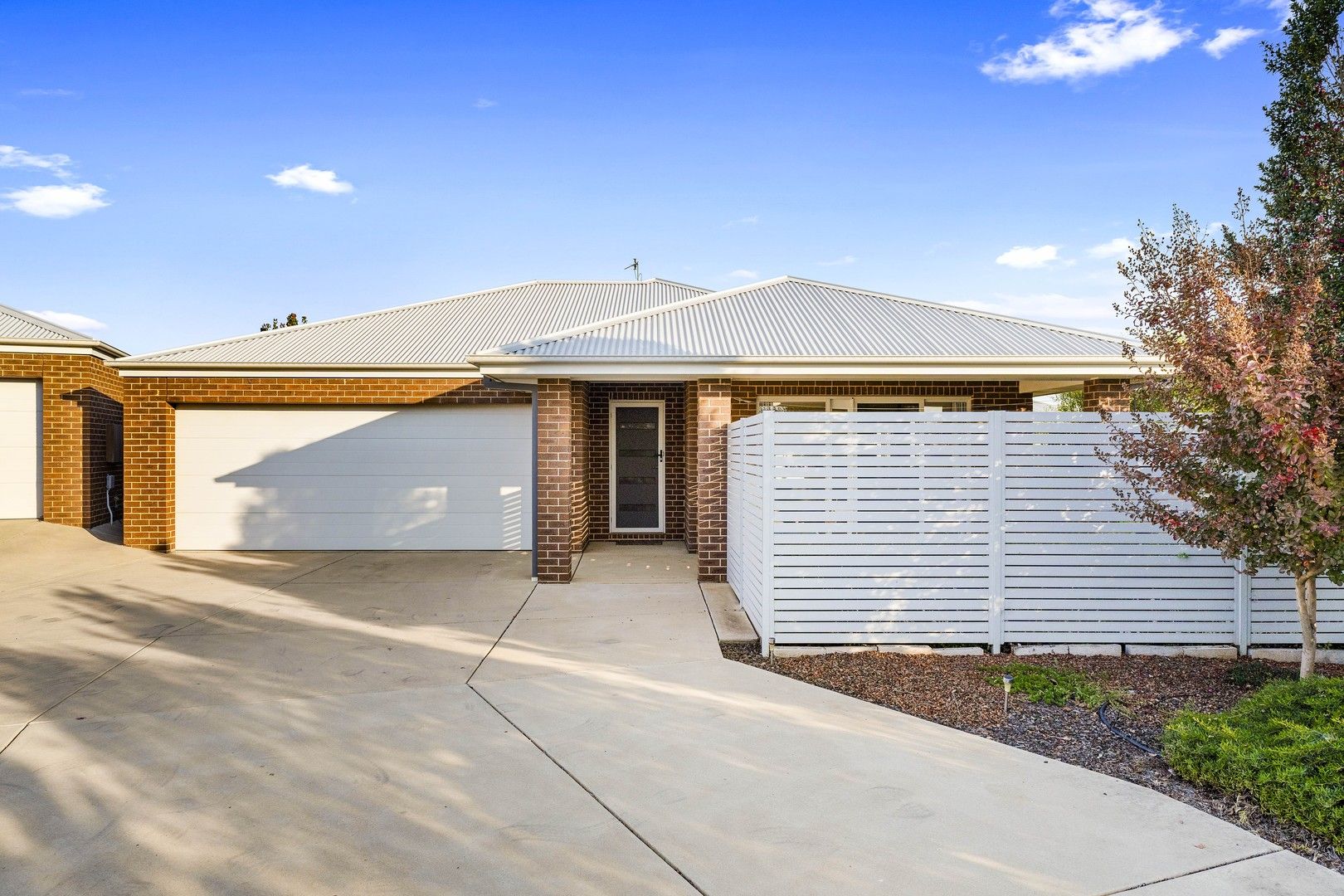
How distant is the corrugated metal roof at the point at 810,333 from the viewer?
28.2 ft

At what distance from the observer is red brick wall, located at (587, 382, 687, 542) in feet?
38.9

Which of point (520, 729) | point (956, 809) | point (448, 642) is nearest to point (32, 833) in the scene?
point (520, 729)

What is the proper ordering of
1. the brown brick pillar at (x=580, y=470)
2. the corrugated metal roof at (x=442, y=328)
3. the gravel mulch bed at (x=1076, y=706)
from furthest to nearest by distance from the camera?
the corrugated metal roof at (x=442, y=328)
the brown brick pillar at (x=580, y=470)
the gravel mulch bed at (x=1076, y=706)

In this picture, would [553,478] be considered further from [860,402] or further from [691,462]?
[860,402]

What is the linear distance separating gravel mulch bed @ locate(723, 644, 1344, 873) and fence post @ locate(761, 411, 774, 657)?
222 millimetres

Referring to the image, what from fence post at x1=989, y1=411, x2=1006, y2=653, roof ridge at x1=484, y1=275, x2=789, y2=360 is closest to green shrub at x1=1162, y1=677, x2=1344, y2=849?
fence post at x1=989, y1=411, x2=1006, y2=653

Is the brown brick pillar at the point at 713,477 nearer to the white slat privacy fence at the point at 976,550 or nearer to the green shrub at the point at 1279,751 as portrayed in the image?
the white slat privacy fence at the point at 976,550

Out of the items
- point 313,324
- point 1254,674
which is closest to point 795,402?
point 1254,674

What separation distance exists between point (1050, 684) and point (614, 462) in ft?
26.3

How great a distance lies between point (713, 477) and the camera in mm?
8812

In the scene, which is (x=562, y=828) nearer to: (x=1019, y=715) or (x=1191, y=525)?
(x=1019, y=715)

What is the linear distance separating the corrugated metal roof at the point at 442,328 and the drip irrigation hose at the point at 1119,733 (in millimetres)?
9921

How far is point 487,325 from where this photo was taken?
13453 mm

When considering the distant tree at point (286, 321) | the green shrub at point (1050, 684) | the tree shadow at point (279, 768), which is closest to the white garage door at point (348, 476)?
the tree shadow at point (279, 768)
